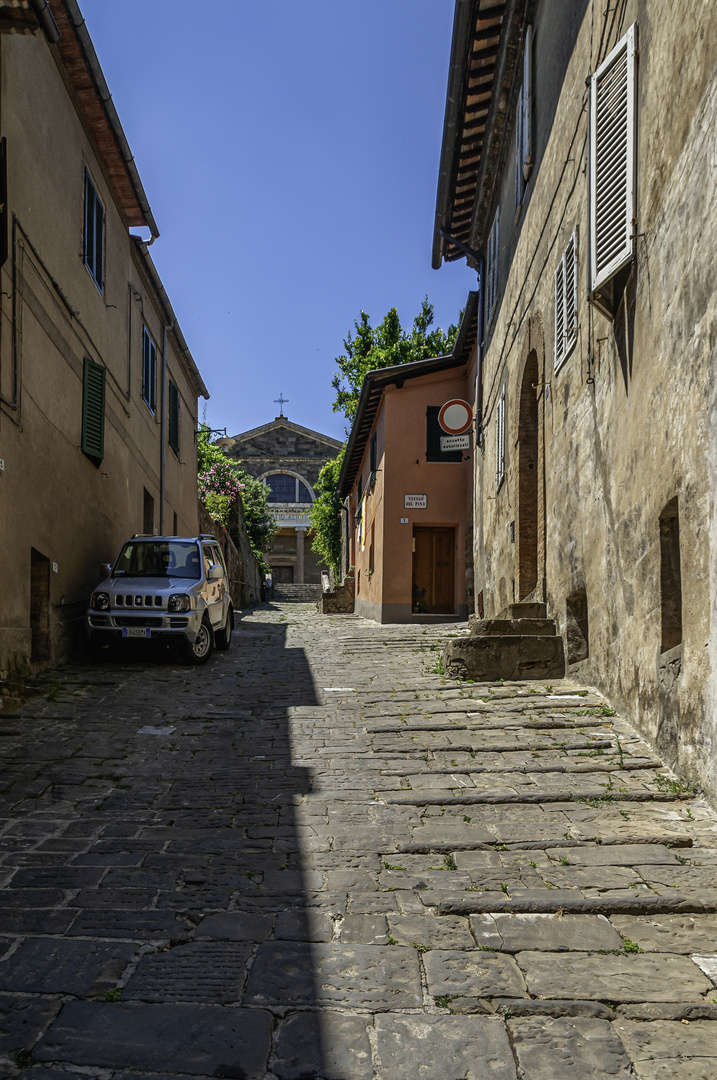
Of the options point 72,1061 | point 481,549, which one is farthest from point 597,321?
point 481,549

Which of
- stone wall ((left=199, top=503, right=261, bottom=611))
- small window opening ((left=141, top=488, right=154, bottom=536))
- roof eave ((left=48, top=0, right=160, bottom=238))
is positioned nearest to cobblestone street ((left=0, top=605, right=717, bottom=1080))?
roof eave ((left=48, top=0, right=160, bottom=238))

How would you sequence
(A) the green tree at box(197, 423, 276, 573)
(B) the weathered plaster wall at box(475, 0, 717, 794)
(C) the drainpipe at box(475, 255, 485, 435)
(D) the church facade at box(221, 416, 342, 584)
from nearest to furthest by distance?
(B) the weathered plaster wall at box(475, 0, 717, 794), (C) the drainpipe at box(475, 255, 485, 435), (A) the green tree at box(197, 423, 276, 573), (D) the church facade at box(221, 416, 342, 584)

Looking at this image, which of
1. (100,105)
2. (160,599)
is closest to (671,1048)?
(160,599)

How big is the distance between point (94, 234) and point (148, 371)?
4.91 meters

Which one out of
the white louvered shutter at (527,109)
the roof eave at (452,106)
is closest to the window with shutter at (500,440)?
the white louvered shutter at (527,109)

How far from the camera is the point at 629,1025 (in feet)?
8.91

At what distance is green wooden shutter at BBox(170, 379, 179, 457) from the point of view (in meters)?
20.3

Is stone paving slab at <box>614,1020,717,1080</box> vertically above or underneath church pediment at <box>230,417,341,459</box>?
underneath

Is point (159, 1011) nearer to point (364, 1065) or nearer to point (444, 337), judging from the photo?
point (364, 1065)

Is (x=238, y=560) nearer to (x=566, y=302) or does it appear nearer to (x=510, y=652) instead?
(x=510, y=652)

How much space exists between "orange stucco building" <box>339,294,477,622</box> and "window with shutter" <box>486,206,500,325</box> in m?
3.71

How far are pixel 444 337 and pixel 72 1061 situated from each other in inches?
1168

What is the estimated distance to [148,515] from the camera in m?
18.0

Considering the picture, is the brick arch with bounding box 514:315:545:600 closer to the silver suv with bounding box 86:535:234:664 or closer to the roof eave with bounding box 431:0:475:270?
the roof eave with bounding box 431:0:475:270
